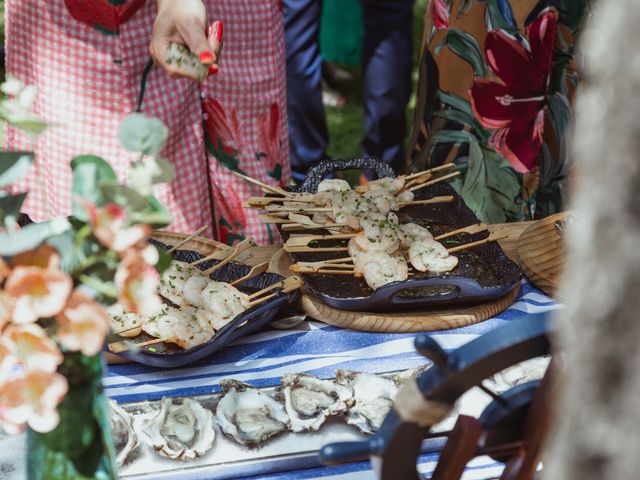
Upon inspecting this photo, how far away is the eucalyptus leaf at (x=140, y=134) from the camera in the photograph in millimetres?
817

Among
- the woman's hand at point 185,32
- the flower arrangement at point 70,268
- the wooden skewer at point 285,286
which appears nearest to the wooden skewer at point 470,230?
the wooden skewer at point 285,286

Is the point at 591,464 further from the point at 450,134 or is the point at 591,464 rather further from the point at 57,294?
the point at 450,134

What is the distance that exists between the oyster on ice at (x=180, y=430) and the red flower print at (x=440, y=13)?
135 centimetres

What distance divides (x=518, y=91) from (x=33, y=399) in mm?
1645

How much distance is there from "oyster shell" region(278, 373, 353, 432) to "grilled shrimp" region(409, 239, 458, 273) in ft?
1.63

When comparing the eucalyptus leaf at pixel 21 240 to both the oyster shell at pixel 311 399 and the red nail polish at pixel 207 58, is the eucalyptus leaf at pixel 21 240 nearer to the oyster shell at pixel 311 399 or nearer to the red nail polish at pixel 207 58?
the oyster shell at pixel 311 399

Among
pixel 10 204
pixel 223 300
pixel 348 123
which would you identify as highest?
pixel 10 204

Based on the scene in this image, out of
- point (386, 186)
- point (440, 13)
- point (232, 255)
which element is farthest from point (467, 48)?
point (232, 255)

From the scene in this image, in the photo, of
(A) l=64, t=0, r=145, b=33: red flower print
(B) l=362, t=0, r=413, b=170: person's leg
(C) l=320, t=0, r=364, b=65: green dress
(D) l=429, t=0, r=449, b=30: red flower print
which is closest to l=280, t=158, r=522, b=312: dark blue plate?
(D) l=429, t=0, r=449, b=30: red flower print

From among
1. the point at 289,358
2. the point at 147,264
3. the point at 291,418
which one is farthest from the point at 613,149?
the point at 289,358

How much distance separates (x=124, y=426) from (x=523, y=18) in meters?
1.45

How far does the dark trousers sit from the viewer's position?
3.65 meters

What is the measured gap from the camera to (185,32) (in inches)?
67.7

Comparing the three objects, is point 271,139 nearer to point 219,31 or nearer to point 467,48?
point 467,48
